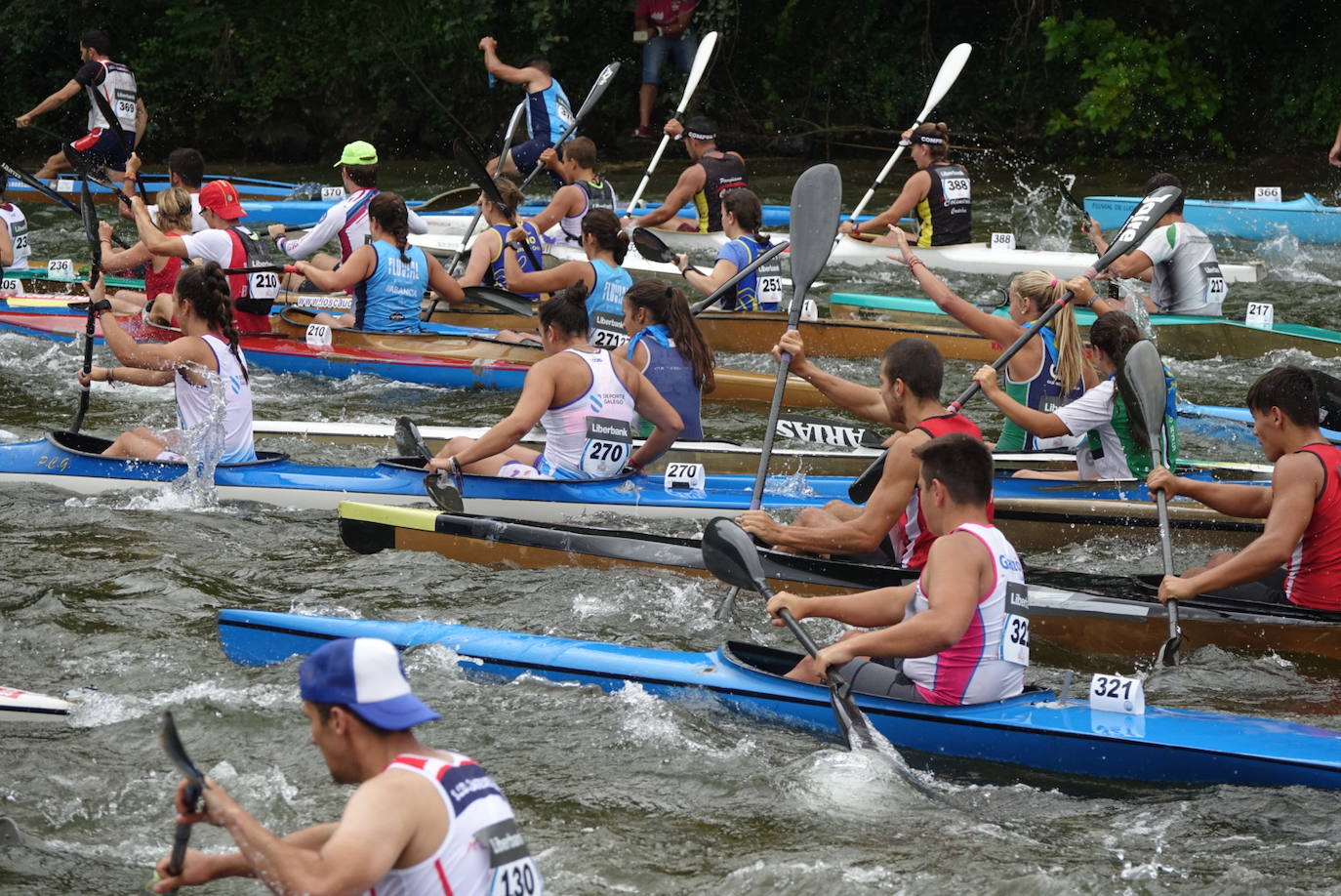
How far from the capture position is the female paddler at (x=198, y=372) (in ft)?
21.0

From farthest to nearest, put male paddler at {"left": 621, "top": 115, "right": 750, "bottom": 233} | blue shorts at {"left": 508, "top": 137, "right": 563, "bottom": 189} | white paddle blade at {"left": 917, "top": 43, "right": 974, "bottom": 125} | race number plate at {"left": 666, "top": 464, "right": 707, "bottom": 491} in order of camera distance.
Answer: blue shorts at {"left": 508, "top": 137, "right": 563, "bottom": 189} → male paddler at {"left": 621, "top": 115, "right": 750, "bottom": 233} → white paddle blade at {"left": 917, "top": 43, "right": 974, "bottom": 125} → race number plate at {"left": 666, "top": 464, "right": 707, "bottom": 491}

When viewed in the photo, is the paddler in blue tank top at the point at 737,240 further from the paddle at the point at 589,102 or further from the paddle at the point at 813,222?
the paddle at the point at 589,102

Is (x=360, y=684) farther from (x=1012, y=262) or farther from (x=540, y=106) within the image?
(x=540, y=106)

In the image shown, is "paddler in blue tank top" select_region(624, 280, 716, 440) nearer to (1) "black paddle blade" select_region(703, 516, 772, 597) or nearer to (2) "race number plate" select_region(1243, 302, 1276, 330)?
(1) "black paddle blade" select_region(703, 516, 772, 597)

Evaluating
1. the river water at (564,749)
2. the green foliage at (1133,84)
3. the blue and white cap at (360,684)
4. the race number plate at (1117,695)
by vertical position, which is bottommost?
the river water at (564,749)

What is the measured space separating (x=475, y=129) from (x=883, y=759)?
50.5ft

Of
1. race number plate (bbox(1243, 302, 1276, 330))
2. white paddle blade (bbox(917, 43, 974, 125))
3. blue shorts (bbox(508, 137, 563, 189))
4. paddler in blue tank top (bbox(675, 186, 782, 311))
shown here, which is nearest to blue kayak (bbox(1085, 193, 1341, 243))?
white paddle blade (bbox(917, 43, 974, 125))

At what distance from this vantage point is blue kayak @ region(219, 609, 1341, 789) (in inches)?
164

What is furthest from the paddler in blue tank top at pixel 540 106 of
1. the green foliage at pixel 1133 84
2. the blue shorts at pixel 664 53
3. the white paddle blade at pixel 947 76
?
the green foliage at pixel 1133 84

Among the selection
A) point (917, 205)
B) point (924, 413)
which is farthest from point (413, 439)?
point (917, 205)

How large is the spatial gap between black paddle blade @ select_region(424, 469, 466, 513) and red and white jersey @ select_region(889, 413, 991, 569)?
184 centimetres

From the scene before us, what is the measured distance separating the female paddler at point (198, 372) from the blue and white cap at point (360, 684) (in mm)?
3998

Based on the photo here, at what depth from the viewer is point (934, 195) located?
1173 cm

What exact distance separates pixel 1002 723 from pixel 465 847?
80.3 inches
